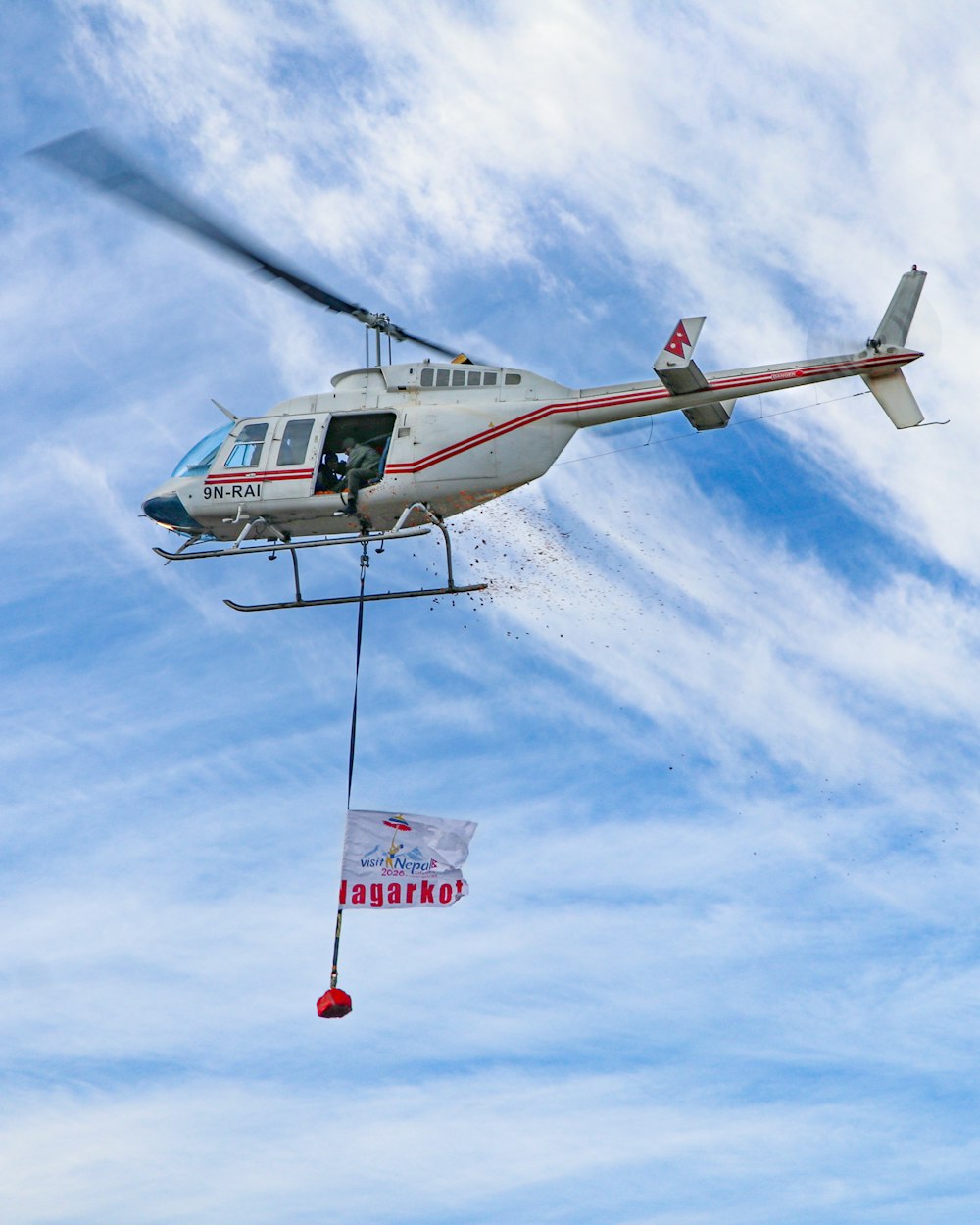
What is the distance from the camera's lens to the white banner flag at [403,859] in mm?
22547

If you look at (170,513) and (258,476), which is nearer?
(258,476)

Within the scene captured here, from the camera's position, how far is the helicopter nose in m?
23.4

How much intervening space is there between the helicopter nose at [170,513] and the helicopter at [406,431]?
1.0 inches

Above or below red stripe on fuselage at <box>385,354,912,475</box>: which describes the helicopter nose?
above

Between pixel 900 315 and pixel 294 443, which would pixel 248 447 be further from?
pixel 900 315

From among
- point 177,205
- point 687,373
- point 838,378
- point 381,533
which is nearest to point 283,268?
point 177,205

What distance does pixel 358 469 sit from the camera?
2247 cm

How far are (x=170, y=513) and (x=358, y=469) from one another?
2.91m

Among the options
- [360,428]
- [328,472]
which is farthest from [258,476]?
[360,428]

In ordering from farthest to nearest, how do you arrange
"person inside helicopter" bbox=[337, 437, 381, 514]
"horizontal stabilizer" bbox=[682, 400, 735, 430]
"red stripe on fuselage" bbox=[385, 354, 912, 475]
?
"person inside helicopter" bbox=[337, 437, 381, 514] < "horizontal stabilizer" bbox=[682, 400, 735, 430] < "red stripe on fuselage" bbox=[385, 354, 912, 475]

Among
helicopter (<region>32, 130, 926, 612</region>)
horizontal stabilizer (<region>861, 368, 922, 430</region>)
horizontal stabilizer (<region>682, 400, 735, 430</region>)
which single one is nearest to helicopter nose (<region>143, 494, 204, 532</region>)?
helicopter (<region>32, 130, 926, 612</region>)

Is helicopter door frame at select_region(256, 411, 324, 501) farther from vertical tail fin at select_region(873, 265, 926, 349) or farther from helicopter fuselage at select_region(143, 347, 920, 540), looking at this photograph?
vertical tail fin at select_region(873, 265, 926, 349)

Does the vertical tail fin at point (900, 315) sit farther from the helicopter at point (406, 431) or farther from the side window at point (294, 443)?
the side window at point (294, 443)

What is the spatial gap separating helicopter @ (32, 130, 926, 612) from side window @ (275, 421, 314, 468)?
2 centimetres
